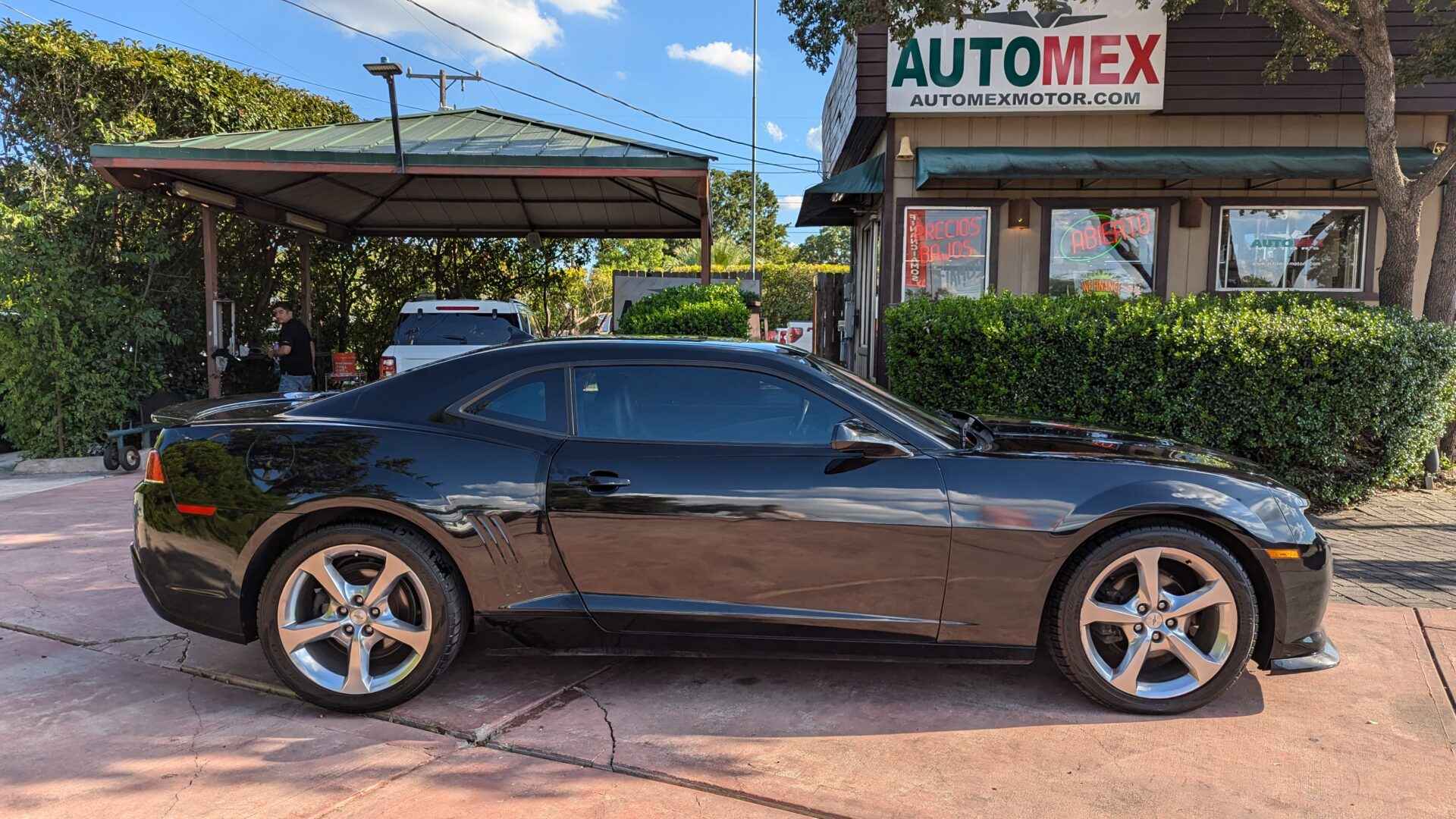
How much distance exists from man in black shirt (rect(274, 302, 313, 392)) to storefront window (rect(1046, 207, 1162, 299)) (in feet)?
28.4

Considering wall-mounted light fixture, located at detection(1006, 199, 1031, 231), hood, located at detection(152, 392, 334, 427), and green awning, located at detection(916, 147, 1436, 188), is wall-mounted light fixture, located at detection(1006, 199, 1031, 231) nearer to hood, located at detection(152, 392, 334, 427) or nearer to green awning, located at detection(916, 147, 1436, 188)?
green awning, located at detection(916, 147, 1436, 188)

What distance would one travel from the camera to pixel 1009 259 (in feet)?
33.8

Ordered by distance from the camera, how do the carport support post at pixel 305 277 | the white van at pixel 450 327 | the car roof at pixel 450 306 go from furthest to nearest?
the carport support post at pixel 305 277
the car roof at pixel 450 306
the white van at pixel 450 327

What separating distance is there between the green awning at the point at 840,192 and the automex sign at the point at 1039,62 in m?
1.03

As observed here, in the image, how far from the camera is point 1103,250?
33.8 feet

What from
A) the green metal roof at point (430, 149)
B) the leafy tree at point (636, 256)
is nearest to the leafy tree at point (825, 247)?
the leafy tree at point (636, 256)

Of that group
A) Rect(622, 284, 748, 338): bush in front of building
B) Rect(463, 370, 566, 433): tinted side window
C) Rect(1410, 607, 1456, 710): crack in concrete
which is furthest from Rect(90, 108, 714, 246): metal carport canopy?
Rect(1410, 607, 1456, 710): crack in concrete

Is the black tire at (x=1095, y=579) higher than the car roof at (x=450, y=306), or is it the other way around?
the car roof at (x=450, y=306)

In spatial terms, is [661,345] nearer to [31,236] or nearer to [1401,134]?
[31,236]

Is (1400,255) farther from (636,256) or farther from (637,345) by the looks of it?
(636,256)

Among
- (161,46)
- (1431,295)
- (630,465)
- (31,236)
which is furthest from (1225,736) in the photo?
(161,46)

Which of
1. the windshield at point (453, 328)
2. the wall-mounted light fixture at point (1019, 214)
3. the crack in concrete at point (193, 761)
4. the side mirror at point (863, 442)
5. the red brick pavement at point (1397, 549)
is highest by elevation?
the wall-mounted light fixture at point (1019, 214)

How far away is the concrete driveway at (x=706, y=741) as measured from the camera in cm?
286

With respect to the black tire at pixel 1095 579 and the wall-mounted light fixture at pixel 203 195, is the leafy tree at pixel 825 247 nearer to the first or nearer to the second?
the wall-mounted light fixture at pixel 203 195
